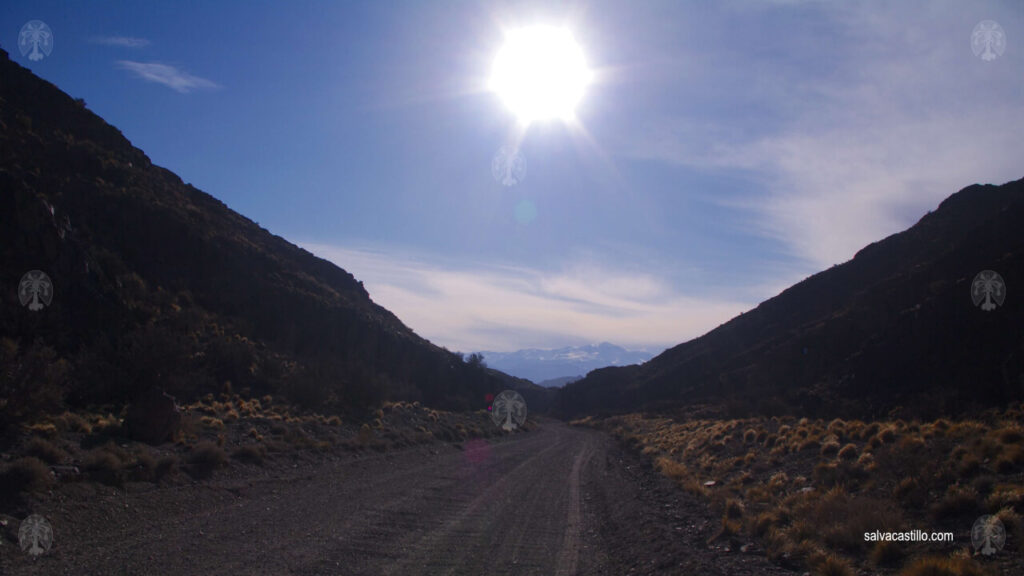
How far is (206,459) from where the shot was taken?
15734 millimetres

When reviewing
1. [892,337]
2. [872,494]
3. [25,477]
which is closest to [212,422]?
[25,477]

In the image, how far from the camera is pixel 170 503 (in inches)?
474

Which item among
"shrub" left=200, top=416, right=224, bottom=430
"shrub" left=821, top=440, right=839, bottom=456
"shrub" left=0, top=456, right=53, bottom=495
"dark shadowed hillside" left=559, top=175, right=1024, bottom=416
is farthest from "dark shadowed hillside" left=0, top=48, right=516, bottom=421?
"dark shadowed hillside" left=559, top=175, right=1024, bottom=416

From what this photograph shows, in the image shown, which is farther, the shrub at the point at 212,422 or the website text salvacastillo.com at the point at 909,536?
the shrub at the point at 212,422

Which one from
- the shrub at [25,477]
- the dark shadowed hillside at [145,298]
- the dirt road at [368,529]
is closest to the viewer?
the dirt road at [368,529]

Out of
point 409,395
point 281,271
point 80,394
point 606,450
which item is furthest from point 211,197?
point 606,450

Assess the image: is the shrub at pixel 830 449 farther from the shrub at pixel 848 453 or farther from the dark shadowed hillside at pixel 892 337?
the dark shadowed hillside at pixel 892 337

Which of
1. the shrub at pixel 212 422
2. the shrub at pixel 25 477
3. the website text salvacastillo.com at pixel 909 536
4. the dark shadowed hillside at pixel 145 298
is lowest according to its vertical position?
the shrub at pixel 25 477

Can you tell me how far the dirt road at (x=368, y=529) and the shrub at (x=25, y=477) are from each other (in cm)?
38

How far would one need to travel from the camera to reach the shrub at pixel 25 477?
1040 cm

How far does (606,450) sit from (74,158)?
144 ft

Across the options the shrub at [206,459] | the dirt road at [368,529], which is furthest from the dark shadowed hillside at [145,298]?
the dirt road at [368,529]

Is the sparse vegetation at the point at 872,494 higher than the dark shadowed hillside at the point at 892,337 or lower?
lower

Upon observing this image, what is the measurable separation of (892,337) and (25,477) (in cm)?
4522
